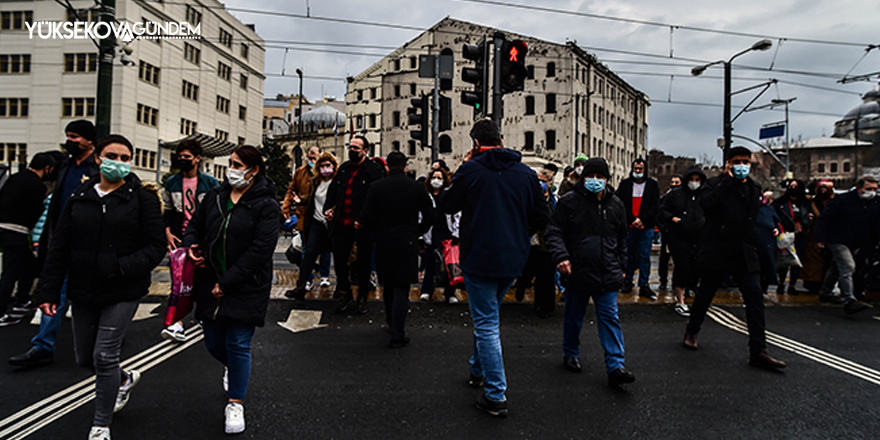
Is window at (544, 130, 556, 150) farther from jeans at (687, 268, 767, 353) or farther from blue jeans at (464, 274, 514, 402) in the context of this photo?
blue jeans at (464, 274, 514, 402)

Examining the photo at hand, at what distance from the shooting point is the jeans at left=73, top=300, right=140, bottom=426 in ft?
11.2

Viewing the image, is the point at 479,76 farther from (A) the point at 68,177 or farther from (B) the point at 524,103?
(B) the point at 524,103

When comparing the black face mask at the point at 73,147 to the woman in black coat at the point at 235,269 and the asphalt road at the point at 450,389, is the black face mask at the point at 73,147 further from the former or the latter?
the asphalt road at the point at 450,389

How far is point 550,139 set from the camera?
55031 millimetres

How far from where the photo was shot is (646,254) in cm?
830

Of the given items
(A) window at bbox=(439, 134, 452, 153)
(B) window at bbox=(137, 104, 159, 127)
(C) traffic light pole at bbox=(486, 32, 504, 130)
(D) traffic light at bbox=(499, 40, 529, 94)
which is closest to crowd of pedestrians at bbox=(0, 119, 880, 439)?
(C) traffic light pole at bbox=(486, 32, 504, 130)

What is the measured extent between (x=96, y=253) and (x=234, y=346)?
103 cm

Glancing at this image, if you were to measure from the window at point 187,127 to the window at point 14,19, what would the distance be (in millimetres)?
11728

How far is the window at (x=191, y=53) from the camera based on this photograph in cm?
4261

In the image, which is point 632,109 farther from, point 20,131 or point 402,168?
point 402,168

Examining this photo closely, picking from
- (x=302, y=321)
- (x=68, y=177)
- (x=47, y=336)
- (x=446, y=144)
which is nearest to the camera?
(x=68, y=177)

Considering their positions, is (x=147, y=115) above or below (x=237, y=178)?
above

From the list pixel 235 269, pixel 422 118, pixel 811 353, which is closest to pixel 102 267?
pixel 235 269

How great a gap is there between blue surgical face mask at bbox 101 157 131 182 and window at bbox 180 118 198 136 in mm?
43815
